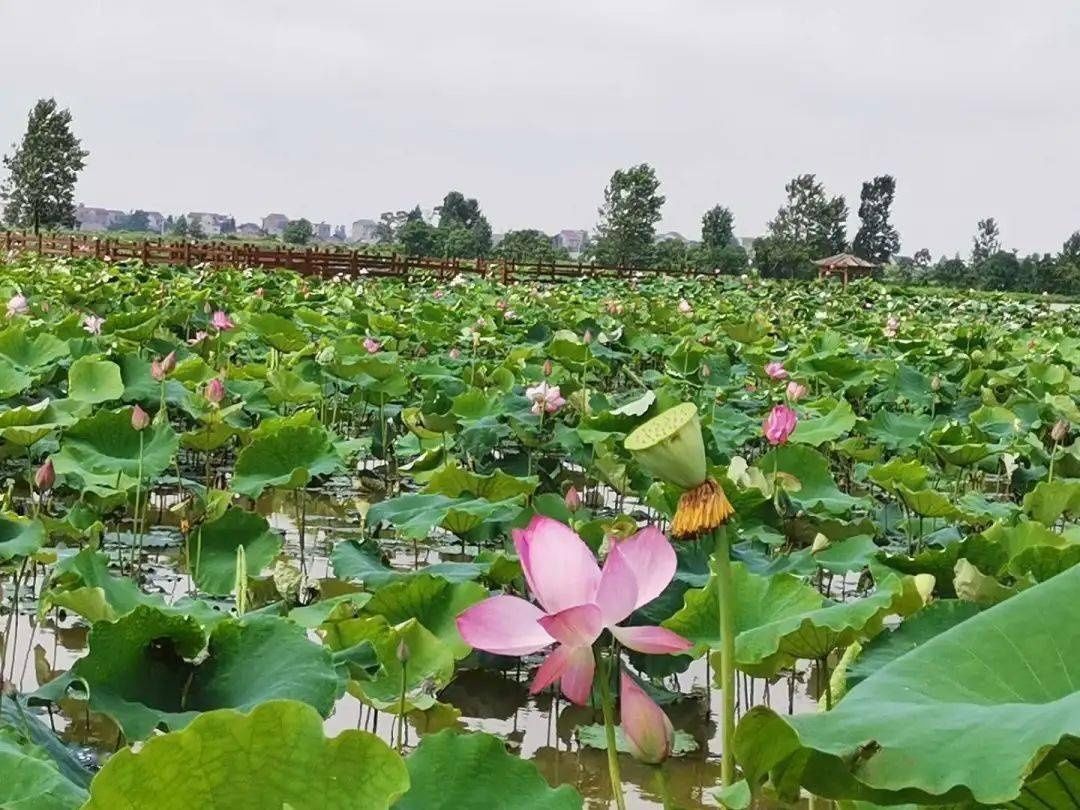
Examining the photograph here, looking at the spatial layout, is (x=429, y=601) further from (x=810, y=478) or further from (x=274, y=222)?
(x=274, y=222)

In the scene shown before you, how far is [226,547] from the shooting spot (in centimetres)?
258

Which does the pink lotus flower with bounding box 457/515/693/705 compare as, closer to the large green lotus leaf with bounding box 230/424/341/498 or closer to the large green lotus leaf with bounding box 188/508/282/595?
the large green lotus leaf with bounding box 188/508/282/595

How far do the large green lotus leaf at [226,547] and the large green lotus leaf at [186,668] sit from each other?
1024 millimetres

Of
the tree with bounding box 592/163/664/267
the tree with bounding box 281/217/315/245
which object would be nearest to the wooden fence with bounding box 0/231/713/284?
the tree with bounding box 592/163/664/267

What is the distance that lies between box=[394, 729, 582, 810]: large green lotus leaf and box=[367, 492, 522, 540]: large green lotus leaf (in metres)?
1.65

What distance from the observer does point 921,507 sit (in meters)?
3.06

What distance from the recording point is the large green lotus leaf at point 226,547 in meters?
2.51

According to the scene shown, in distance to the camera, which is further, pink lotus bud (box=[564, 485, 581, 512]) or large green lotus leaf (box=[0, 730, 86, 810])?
pink lotus bud (box=[564, 485, 581, 512])

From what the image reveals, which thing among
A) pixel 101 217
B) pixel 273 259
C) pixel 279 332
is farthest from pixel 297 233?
pixel 101 217

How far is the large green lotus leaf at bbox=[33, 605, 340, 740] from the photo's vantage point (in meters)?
1.38

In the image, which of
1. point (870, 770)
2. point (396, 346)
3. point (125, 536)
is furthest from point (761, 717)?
point (396, 346)

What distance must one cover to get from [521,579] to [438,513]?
0.29 m

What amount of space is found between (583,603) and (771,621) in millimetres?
927

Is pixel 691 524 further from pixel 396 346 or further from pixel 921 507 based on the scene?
pixel 396 346
